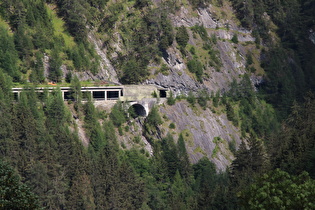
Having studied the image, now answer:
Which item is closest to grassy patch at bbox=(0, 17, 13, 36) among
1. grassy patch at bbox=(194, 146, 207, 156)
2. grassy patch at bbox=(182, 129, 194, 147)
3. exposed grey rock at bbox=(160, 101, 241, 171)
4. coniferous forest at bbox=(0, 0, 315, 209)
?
coniferous forest at bbox=(0, 0, 315, 209)

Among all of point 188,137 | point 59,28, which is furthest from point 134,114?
point 59,28

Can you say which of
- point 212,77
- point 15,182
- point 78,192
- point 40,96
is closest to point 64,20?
point 40,96

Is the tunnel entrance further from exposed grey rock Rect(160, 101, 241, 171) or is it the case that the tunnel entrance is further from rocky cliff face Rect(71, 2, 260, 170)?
exposed grey rock Rect(160, 101, 241, 171)

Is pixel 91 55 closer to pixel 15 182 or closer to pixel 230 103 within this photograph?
pixel 230 103

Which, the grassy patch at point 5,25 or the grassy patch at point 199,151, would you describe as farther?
the grassy patch at point 199,151

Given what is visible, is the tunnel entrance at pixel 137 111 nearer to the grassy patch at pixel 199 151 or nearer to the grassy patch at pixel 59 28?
the grassy patch at pixel 199 151

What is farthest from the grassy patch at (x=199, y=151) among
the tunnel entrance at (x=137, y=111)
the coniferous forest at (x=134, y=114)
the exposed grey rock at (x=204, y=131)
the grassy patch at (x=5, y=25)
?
the grassy patch at (x=5, y=25)
